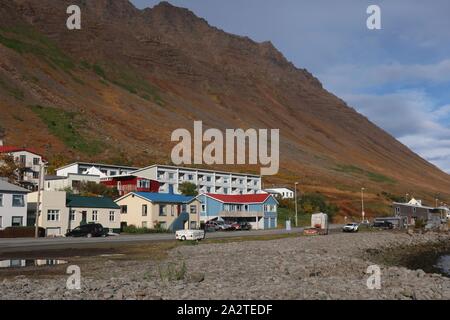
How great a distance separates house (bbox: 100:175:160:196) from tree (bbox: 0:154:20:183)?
15.5m

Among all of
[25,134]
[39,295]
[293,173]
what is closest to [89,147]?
[25,134]

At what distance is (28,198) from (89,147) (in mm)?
72364

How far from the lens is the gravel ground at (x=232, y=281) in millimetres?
18281

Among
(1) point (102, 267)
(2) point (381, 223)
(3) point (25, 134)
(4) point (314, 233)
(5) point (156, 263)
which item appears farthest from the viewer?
(3) point (25, 134)

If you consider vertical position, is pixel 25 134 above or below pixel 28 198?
above

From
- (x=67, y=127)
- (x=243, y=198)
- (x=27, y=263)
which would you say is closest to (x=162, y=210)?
(x=243, y=198)

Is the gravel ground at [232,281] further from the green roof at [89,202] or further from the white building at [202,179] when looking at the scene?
the white building at [202,179]

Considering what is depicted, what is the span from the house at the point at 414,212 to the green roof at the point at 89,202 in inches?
2684

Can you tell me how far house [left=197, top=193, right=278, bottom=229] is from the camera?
3782 inches

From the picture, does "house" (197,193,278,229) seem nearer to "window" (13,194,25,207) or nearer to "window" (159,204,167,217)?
"window" (159,204,167,217)
